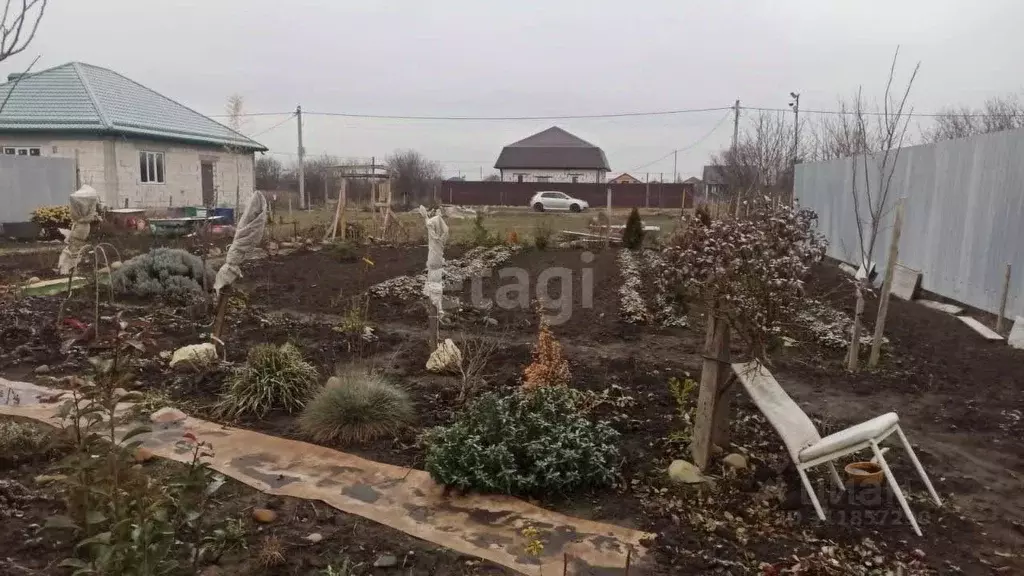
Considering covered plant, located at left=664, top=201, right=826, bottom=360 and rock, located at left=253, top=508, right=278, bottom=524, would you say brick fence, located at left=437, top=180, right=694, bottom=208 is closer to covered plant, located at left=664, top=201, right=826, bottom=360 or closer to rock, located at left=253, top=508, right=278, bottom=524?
covered plant, located at left=664, top=201, right=826, bottom=360

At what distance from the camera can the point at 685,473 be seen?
3811 millimetres

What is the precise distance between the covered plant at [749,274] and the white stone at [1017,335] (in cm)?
435

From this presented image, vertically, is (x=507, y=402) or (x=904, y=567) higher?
(x=507, y=402)

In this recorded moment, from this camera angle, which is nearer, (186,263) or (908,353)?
(908,353)

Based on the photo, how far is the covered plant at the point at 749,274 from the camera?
3674 mm

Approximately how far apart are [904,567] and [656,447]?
1.53 metres

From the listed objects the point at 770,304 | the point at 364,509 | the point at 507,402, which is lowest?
the point at 364,509

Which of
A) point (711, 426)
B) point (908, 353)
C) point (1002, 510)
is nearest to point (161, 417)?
point (711, 426)

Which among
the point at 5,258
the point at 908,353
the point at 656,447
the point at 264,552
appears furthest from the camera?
the point at 5,258

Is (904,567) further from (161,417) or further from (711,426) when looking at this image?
(161,417)

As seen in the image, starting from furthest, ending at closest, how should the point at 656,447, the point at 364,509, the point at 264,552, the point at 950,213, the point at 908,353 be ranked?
the point at 950,213 < the point at 908,353 < the point at 656,447 < the point at 364,509 < the point at 264,552

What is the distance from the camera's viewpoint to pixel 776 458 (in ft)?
13.7

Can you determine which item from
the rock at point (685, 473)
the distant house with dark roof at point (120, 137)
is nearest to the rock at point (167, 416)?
the rock at point (685, 473)

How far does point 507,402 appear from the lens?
4340 mm
